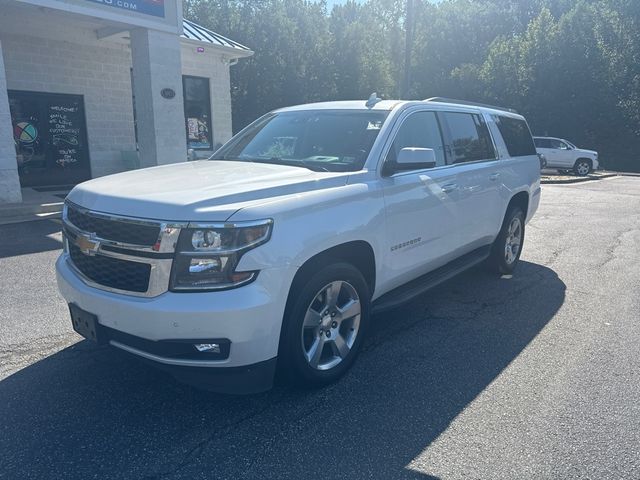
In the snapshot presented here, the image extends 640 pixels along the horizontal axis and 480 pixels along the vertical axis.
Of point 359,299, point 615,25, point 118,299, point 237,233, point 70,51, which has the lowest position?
point 359,299

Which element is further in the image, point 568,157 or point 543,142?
point 543,142

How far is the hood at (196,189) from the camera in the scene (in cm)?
296

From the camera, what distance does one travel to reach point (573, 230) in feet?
31.7

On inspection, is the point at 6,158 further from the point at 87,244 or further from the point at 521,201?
the point at 521,201

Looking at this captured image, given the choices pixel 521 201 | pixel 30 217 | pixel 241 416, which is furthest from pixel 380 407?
pixel 30 217

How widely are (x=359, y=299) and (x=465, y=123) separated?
262 centimetres

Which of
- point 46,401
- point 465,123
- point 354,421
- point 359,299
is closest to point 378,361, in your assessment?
point 359,299

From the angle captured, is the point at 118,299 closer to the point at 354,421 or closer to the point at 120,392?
the point at 120,392

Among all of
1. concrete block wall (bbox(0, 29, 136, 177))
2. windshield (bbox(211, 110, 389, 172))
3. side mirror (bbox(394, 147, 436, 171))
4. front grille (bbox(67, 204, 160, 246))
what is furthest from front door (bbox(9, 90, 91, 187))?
side mirror (bbox(394, 147, 436, 171))

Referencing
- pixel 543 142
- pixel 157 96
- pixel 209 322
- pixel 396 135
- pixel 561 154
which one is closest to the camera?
pixel 209 322

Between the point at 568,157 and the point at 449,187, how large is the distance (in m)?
22.6

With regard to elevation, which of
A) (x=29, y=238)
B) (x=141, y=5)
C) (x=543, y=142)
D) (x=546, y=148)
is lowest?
(x=29, y=238)

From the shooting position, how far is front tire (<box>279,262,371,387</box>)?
3250mm

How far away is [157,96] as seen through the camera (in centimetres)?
1195
